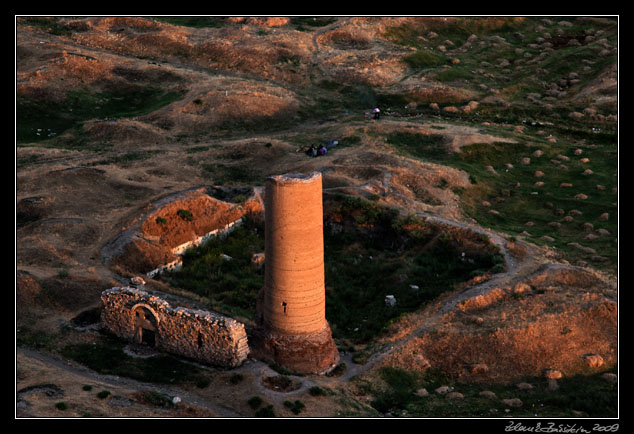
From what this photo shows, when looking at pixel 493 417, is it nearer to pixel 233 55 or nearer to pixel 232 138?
pixel 232 138

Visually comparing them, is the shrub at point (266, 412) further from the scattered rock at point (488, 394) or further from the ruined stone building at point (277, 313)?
the scattered rock at point (488, 394)

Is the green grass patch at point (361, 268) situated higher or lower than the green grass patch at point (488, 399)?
higher

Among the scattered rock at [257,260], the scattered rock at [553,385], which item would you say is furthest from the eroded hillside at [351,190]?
the scattered rock at [257,260]

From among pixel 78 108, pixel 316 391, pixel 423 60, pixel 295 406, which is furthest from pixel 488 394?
pixel 423 60

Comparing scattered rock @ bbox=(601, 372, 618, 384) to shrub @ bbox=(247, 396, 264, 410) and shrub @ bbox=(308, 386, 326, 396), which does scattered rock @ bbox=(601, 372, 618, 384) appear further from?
shrub @ bbox=(247, 396, 264, 410)

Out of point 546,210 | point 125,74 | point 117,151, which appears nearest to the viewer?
point 546,210

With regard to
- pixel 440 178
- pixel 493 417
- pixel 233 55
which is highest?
pixel 233 55

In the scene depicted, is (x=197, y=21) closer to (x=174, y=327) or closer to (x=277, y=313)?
(x=174, y=327)

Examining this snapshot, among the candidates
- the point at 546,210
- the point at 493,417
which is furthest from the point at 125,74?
the point at 493,417
